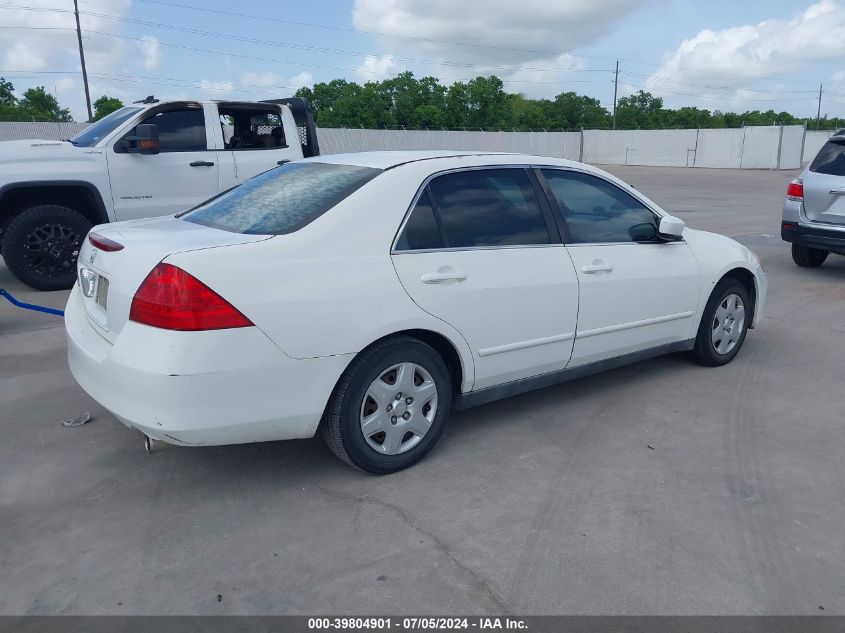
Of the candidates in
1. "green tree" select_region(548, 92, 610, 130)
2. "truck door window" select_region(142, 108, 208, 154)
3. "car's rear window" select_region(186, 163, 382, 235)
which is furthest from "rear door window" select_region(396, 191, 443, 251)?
"green tree" select_region(548, 92, 610, 130)

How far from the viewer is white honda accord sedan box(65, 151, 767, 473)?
9.78 feet

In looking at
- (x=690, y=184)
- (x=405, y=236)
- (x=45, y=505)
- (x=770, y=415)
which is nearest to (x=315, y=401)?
(x=405, y=236)

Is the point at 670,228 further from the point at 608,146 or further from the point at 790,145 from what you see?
the point at 608,146

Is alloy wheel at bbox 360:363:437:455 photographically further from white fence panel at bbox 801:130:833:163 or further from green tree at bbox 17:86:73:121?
green tree at bbox 17:86:73:121

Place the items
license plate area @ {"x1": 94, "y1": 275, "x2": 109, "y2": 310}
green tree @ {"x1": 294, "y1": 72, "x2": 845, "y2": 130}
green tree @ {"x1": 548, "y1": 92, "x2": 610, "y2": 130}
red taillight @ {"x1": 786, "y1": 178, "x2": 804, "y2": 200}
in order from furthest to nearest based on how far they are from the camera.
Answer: green tree @ {"x1": 548, "y1": 92, "x2": 610, "y2": 130}, green tree @ {"x1": 294, "y1": 72, "x2": 845, "y2": 130}, red taillight @ {"x1": 786, "y1": 178, "x2": 804, "y2": 200}, license plate area @ {"x1": 94, "y1": 275, "x2": 109, "y2": 310}

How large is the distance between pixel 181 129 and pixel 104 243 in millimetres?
4959

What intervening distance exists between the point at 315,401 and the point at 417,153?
1696 mm

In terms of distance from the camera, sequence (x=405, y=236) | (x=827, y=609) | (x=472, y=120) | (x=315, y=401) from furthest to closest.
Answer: (x=472, y=120) < (x=405, y=236) < (x=315, y=401) < (x=827, y=609)

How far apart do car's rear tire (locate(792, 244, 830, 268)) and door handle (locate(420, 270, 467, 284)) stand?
7.31 metres

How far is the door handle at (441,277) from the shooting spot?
3498 millimetres

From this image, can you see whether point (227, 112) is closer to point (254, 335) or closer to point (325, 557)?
point (254, 335)

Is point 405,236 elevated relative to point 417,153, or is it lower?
lower

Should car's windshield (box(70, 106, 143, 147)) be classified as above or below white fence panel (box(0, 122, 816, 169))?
above

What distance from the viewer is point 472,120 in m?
66.6
